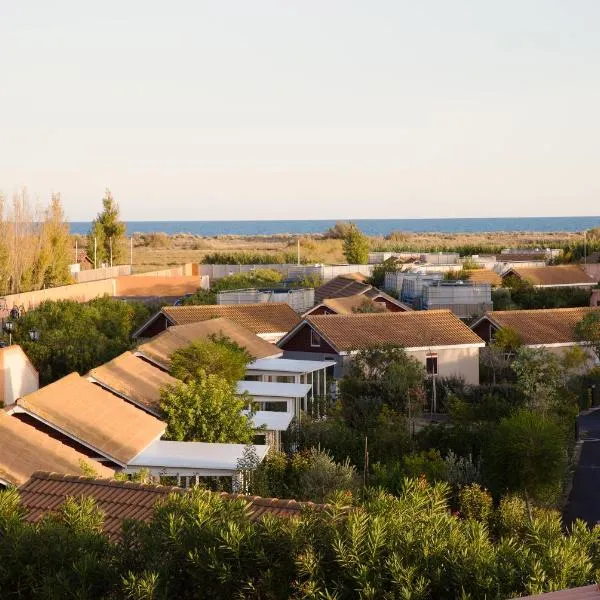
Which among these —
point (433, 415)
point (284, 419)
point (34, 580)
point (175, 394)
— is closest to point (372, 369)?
point (433, 415)

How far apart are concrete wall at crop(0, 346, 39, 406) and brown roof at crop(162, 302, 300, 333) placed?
35.5 feet

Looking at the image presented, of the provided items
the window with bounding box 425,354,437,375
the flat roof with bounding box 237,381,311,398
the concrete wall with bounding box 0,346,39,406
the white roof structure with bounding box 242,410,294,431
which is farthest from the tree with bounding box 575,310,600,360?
the concrete wall with bounding box 0,346,39,406

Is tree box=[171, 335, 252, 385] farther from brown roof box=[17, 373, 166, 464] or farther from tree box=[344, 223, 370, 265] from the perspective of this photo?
tree box=[344, 223, 370, 265]

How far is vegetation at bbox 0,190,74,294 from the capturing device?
52.0 meters

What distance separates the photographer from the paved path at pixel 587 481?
2183cm

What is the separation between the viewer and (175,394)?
23.0 meters

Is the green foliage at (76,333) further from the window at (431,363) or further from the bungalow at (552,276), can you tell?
the bungalow at (552,276)

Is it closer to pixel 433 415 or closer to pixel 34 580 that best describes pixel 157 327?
pixel 433 415

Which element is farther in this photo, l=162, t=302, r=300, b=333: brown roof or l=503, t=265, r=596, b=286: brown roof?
l=503, t=265, r=596, b=286: brown roof

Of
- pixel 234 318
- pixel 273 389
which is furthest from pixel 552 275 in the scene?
pixel 273 389

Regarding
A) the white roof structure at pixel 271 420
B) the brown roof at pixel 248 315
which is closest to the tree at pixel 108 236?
the brown roof at pixel 248 315

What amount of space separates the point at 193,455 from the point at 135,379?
5.93 meters

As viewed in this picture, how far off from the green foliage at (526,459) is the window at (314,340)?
52.3 ft

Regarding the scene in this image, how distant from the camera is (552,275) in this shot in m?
64.6
